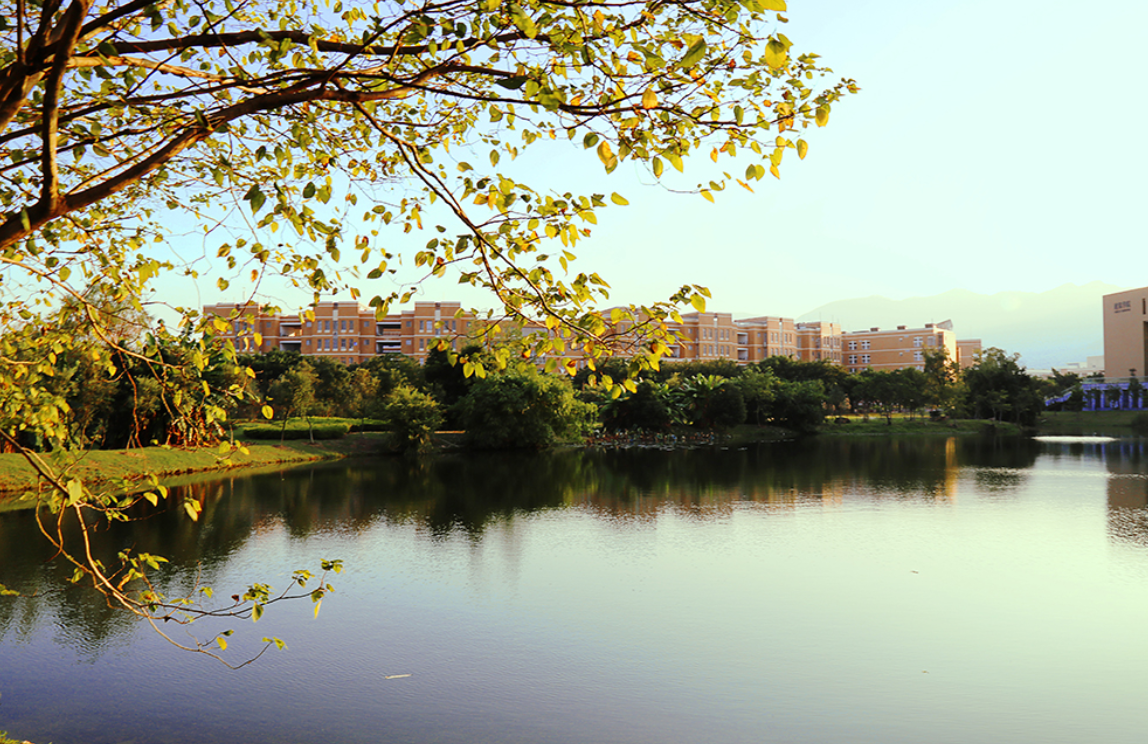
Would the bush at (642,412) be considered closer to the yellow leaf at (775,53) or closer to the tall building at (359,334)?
the yellow leaf at (775,53)

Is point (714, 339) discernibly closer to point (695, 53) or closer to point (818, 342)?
point (818, 342)

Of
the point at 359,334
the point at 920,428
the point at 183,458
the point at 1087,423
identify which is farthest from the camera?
the point at 359,334

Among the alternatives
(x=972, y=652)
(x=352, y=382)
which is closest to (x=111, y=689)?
(x=972, y=652)

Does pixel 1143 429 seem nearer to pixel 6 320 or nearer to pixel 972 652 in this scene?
pixel 972 652

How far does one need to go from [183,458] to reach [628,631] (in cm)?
2321

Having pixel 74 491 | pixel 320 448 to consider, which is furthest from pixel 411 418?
pixel 74 491

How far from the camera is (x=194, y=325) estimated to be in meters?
4.47

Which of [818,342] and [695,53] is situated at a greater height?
[818,342]

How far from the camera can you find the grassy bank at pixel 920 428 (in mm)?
51625

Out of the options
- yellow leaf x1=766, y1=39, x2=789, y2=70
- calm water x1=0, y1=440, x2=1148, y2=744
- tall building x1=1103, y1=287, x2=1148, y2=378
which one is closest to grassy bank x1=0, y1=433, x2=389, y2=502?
calm water x1=0, y1=440, x2=1148, y2=744

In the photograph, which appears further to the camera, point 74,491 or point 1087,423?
point 1087,423

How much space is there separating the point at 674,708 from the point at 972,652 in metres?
3.54

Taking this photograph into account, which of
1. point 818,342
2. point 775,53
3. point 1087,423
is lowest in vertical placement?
point 1087,423

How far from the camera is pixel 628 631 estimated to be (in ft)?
28.1
